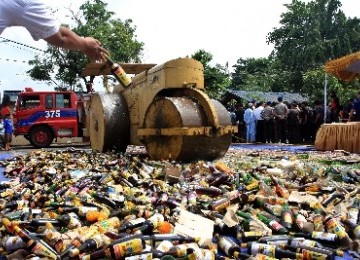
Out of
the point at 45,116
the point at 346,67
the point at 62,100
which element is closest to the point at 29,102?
the point at 45,116

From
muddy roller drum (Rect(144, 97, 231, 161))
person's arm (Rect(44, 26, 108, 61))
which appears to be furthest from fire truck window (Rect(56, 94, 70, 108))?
person's arm (Rect(44, 26, 108, 61))

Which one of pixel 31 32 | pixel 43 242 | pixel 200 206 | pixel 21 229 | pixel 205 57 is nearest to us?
pixel 31 32

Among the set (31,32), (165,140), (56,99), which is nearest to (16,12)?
(31,32)

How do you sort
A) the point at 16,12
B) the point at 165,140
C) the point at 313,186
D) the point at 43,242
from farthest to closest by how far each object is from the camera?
1. the point at 165,140
2. the point at 313,186
3. the point at 43,242
4. the point at 16,12

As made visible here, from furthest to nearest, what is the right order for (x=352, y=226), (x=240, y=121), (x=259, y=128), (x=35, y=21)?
(x=240, y=121)
(x=259, y=128)
(x=352, y=226)
(x=35, y=21)

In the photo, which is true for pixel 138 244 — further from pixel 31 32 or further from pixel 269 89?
pixel 269 89

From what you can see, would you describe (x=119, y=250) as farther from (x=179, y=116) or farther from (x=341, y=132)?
(x=341, y=132)

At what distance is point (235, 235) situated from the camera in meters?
4.40

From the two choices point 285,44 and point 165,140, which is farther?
point 285,44

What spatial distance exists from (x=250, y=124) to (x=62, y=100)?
28.2 ft

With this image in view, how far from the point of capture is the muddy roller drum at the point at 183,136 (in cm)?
863

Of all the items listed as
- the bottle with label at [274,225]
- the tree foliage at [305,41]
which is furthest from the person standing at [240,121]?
the tree foliage at [305,41]

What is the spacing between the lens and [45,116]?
68.5 ft

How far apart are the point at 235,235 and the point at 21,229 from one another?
196 centimetres
